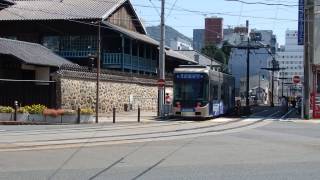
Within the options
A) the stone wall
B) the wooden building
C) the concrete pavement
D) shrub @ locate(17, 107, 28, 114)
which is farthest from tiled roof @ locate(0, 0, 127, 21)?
the concrete pavement

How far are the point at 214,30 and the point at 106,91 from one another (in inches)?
3756

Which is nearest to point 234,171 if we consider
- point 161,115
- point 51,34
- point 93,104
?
point 161,115

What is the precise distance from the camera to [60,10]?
58.4m

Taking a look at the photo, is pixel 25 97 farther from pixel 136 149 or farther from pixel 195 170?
pixel 195 170

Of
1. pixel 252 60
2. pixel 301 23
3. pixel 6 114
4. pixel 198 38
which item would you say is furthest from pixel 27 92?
pixel 198 38

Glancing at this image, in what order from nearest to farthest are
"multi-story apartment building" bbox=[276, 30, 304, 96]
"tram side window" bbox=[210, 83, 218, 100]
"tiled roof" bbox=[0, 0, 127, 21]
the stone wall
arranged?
"tram side window" bbox=[210, 83, 218, 100] → the stone wall → "tiled roof" bbox=[0, 0, 127, 21] → "multi-story apartment building" bbox=[276, 30, 304, 96]

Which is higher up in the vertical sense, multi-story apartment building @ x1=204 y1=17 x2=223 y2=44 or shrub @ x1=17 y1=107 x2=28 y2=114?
multi-story apartment building @ x1=204 y1=17 x2=223 y2=44

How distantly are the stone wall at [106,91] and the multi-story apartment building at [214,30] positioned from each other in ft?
249

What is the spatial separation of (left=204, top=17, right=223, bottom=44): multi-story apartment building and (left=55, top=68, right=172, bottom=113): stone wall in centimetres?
7585

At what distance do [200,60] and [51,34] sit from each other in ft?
137

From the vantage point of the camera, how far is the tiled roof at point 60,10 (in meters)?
56.8

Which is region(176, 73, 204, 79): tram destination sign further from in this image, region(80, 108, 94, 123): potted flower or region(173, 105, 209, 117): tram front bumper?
region(80, 108, 94, 123): potted flower

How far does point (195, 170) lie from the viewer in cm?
1423

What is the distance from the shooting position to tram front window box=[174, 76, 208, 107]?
130ft
